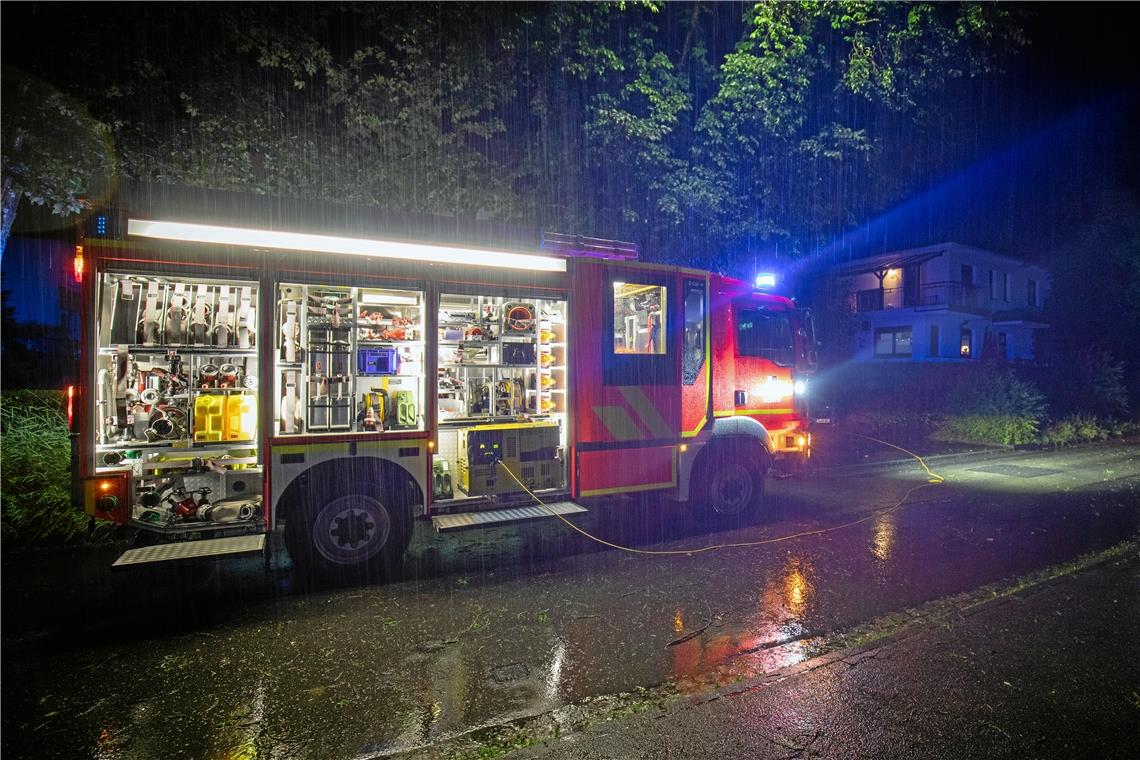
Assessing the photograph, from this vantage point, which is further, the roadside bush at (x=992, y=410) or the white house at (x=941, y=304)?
the white house at (x=941, y=304)

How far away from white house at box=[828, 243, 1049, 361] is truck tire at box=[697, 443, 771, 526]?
89.6 ft

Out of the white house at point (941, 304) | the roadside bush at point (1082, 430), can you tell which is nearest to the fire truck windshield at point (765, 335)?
the roadside bush at point (1082, 430)

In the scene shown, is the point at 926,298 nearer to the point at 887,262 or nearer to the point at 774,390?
the point at 887,262

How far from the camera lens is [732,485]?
25.2ft

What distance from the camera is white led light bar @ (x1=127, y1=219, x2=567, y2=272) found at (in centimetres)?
487

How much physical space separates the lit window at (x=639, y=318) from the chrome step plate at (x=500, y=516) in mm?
1924

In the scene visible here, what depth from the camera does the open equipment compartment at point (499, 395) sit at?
633 cm

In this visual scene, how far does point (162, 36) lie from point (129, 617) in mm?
6955

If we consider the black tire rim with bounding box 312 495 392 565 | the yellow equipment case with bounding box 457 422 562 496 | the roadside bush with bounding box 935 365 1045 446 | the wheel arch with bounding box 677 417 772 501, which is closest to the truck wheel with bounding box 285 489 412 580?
the black tire rim with bounding box 312 495 392 565

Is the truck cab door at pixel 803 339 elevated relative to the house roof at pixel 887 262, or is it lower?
lower

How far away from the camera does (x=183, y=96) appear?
26.1 ft

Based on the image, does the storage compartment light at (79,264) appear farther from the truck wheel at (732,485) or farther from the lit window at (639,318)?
the truck wheel at (732,485)

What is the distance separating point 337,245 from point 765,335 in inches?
211

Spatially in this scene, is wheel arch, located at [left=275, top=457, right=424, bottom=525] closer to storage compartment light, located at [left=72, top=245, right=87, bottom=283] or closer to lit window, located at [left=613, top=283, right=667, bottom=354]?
storage compartment light, located at [left=72, top=245, right=87, bottom=283]
